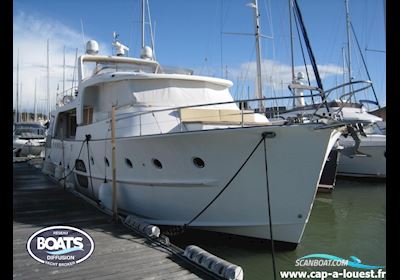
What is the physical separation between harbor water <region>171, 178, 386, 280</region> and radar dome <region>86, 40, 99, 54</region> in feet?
22.4

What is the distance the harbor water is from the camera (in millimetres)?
5957

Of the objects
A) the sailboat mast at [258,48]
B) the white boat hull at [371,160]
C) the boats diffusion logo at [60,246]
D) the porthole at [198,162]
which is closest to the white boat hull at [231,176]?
the porthole at [198,162]

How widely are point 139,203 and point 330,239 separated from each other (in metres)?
4.46

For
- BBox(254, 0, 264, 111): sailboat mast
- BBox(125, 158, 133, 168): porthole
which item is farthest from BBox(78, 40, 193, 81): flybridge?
BBox(254, 0, 264, 111): sailboat mast

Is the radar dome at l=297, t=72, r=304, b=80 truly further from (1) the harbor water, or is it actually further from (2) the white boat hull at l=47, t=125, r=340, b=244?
→ (2) the white boat hull at l=47, t=125, r=340, b=244

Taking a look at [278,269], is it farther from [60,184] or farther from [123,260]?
[60,184]

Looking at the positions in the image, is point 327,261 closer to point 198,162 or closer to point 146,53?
point 198,162

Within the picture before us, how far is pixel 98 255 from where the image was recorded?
5.16 meters

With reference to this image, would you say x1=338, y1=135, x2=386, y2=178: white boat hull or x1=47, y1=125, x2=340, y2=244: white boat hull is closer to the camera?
x1=47, y1=125, x2=340, y2=244: white boat hull

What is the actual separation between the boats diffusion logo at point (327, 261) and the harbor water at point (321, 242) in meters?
0.11

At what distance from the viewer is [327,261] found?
6262mm

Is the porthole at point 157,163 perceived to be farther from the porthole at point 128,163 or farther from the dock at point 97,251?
the dock at point 97,251

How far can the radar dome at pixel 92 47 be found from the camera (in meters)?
10.6
